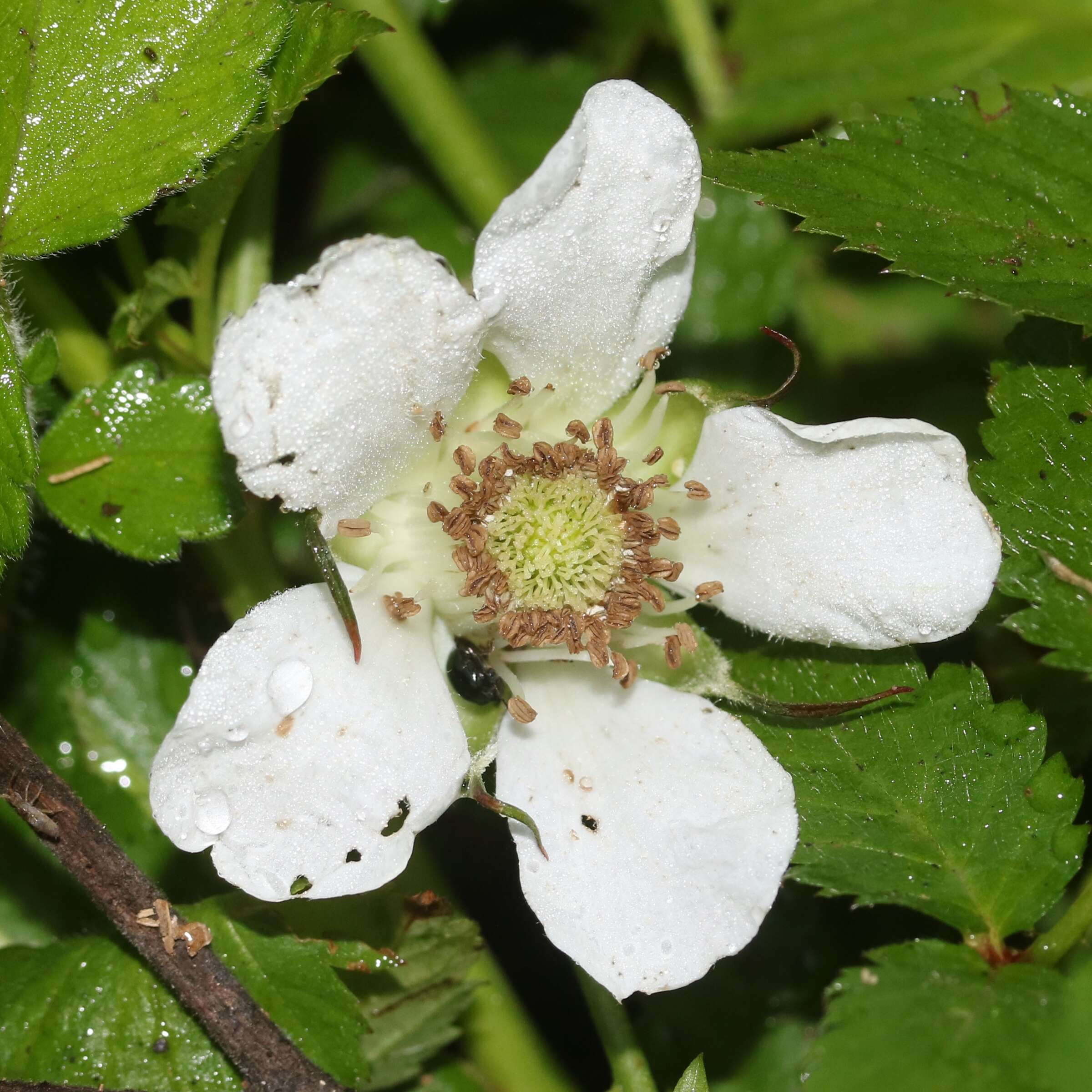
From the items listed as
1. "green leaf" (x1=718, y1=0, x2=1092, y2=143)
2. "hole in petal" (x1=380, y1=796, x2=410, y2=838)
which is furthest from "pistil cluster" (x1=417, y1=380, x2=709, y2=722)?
"green leaf" (x1=718, y1=0, x2=1092, y2=143)

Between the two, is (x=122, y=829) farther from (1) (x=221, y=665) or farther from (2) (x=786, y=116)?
(2) (x=786, y=116)

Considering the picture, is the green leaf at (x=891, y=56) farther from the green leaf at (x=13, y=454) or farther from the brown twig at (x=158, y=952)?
the brown twig at (x=158, y=952)

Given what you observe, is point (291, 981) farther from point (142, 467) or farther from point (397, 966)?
point (142, 467)

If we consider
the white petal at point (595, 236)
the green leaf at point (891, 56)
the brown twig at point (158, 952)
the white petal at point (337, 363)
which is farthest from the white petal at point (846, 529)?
the green leaf at point (891, 56)

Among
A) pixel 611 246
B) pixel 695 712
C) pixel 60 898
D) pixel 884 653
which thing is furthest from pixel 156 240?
pixel 884 653

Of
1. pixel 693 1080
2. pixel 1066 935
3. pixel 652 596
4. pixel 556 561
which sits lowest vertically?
pixel 1066 935

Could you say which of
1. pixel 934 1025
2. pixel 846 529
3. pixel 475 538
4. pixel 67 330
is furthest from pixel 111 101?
pixel 934 1025
